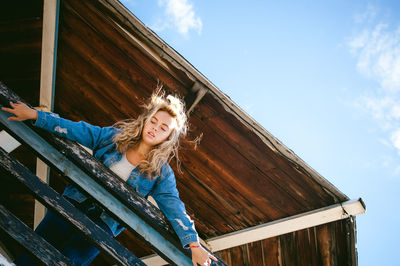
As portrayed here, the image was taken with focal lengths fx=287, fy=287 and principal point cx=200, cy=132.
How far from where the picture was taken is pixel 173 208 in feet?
5.54

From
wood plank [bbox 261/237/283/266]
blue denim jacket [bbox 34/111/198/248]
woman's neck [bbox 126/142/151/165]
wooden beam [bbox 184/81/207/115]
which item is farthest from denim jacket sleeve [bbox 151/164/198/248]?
wood plank [bbox 261/237/283/266]

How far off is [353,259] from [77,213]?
264 centimetres

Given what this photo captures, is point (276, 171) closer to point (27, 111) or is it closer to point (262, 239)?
point (262, 239)

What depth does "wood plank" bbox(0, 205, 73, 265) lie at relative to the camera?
3.77ft

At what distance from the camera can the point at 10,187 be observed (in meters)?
4.10

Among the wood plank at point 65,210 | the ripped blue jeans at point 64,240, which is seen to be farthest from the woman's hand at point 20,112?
the ripped blue jeans at point 64,240

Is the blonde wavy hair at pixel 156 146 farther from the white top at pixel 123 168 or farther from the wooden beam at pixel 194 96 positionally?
the wooden beam at pixel 194 96

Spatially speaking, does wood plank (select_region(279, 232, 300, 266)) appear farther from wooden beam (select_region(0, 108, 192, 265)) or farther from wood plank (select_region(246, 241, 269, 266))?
wooden beam (select_region(0, 108, 192, 265))

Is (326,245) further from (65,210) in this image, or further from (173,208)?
(65,210)

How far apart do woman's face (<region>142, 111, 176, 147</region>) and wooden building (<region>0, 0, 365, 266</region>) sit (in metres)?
0.46

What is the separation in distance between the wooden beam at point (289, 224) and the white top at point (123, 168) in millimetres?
1903

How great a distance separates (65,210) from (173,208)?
1.96ft

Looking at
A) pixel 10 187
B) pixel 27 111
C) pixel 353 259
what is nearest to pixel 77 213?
pixel 27 111

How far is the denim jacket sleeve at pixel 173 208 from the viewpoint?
1.49m
